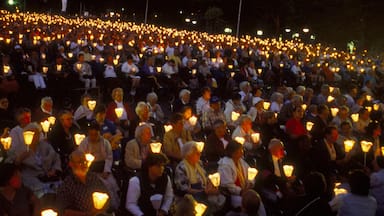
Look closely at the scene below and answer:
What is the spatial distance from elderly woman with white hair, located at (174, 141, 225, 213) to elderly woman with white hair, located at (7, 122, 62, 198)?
1.62 metres

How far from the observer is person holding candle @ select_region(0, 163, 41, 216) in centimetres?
516

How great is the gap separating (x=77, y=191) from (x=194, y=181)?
1721 millimetres

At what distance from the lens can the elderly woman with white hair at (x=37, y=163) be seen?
6.82 meters

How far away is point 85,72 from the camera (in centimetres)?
1527

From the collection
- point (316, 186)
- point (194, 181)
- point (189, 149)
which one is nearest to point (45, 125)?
point (189, 149)

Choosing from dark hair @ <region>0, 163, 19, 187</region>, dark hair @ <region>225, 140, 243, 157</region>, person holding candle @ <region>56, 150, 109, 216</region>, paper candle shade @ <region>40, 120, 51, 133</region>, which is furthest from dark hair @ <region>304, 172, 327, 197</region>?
paper candle shade @ <region>40, 120, 51, 133</region>

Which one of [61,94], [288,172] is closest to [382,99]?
Result: [61,94]

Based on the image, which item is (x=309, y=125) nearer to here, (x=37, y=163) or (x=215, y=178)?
(x=215, y=178)

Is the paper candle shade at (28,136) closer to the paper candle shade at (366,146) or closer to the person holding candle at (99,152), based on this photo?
the person holding candle at (99,152)

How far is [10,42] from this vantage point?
1891 cm

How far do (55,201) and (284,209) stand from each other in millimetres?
3009

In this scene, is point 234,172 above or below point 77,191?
below

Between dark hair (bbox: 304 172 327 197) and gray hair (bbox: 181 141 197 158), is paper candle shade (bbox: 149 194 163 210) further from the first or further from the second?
dark hair (bbox: 304 172 327 197)

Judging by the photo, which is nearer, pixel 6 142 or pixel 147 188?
pixel 147 188
